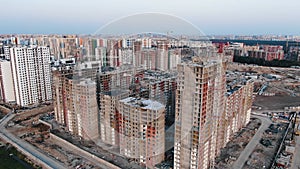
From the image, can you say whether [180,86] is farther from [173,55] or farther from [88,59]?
[88,59]

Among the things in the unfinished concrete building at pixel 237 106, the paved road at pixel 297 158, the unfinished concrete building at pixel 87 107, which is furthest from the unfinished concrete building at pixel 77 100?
the paved road at pixel 297 158

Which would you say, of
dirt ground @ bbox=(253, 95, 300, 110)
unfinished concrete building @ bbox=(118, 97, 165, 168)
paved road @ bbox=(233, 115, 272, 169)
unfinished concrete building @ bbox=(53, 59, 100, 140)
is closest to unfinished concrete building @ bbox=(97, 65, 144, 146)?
unfinished concrete building @ bbox=(53, 59, 100, 140)

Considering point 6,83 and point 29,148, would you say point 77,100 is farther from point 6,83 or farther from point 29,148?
point 6,83

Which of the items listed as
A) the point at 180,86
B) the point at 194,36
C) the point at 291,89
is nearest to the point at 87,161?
the point at 180,86

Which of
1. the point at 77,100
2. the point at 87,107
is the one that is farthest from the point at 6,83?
the point at 87,107

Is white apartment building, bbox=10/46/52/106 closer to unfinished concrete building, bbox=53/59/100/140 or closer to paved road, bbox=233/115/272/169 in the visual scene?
unfinished concrete building, bbox=53/59/100/140
